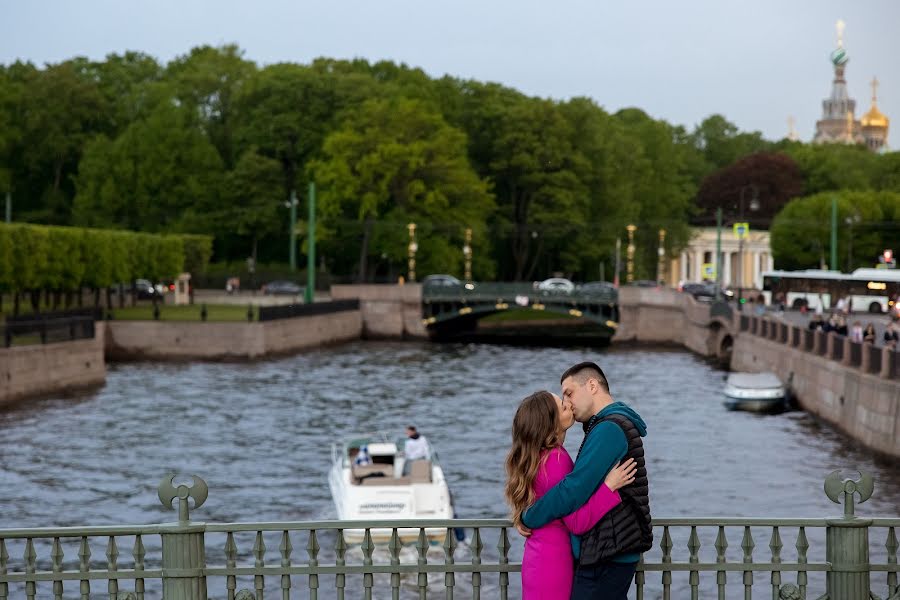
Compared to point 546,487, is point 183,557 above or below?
below

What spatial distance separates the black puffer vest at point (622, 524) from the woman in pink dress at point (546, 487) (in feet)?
0.23

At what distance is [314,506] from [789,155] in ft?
410

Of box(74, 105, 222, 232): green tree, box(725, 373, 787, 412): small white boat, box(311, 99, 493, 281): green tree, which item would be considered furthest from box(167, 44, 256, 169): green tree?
box(725, 373, 787, 412): small white boat

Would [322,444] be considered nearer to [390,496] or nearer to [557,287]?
[390,496]

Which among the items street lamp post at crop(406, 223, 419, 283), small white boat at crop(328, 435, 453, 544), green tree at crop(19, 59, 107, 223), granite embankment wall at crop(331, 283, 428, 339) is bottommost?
small white boat at crop(328, 435, 453, 544)

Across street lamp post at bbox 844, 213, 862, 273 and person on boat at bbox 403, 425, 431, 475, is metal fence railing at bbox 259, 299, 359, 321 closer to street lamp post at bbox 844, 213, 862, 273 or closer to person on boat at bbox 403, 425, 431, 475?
street lamp post at bbox 844, 213, 862, 273

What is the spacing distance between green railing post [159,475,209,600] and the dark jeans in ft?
7.56

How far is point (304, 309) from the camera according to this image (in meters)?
82.1

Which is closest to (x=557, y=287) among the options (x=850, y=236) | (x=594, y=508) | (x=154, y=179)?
(x=850, y=236)

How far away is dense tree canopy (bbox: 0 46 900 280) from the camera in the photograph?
98.2m

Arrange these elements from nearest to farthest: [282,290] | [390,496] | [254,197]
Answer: [390,496], [282,290], [254,197]

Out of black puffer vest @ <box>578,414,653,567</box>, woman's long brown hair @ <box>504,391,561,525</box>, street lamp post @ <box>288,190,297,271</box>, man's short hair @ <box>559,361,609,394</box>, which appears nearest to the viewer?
woman's long brown hair @ <box>504,391,561,525</box>

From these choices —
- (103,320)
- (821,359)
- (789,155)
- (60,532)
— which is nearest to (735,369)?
(821,359)

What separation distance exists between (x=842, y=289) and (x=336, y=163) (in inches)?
1228
